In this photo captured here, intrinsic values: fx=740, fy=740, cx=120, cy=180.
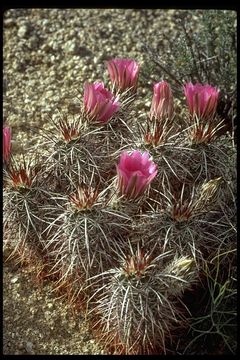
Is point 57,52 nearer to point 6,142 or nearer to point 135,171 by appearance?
point 6,142

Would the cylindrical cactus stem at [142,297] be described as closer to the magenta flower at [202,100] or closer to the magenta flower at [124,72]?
the magenta flower at [202,100]

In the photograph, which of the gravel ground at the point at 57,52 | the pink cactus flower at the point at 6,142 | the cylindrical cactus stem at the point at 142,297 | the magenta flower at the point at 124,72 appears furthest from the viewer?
the gravel ground at the point at 57,52

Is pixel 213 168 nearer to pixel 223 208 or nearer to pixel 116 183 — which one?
pixel 223 208

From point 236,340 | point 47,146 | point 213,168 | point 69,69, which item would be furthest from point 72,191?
point 69,69

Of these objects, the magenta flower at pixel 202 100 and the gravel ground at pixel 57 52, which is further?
the gravel ground at pixel 57 52

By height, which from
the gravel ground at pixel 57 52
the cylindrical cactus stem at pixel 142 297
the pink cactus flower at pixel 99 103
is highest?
the pink cactus flower at pixel 99 103

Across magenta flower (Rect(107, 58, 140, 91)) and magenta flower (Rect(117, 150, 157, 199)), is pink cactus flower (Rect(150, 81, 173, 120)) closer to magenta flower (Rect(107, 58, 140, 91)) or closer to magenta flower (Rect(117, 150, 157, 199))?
magenta flower (Rect(107, 58, 140, 91))

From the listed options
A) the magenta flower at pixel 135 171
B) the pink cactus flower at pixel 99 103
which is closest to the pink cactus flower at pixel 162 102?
the pink cactus flower at pixel 99 103

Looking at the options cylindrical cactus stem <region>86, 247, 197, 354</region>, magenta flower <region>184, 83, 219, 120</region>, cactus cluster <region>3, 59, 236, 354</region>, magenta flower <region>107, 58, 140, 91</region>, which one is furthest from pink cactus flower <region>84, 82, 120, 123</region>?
cylindrical cactus stem <region>86, 247, 197, 354</region>
